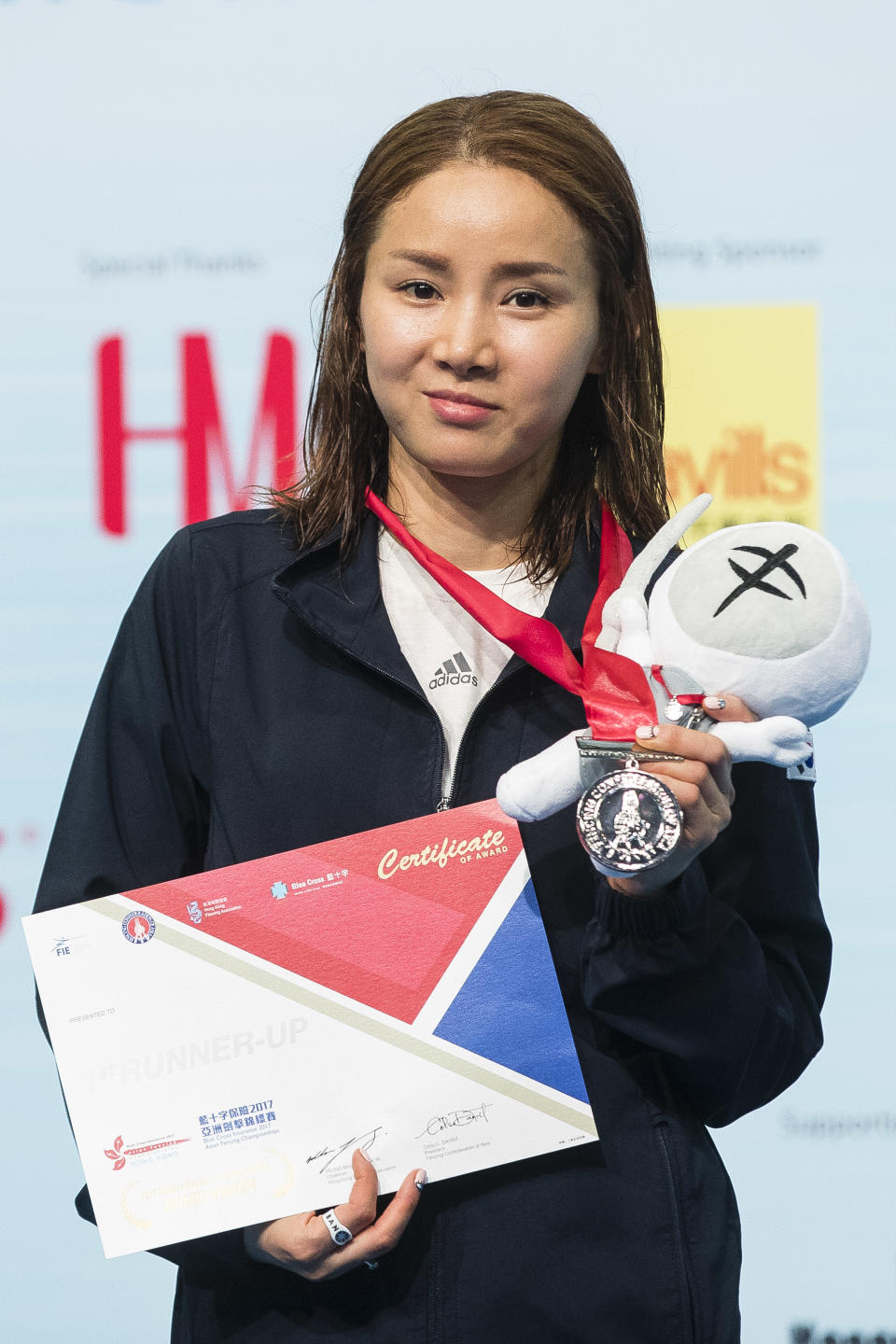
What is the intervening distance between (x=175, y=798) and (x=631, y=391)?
0.43 metres

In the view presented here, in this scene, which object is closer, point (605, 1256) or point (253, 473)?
point (605, 1256)

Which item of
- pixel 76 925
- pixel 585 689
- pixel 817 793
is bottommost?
pixel 817 793

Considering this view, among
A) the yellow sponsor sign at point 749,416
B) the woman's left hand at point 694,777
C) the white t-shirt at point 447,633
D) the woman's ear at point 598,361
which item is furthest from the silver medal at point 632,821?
the yellow sponsor sign at point 749,416

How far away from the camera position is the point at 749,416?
5.61ft

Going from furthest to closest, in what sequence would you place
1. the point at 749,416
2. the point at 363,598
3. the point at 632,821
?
the point at 749,416 → the point at 363,598 → the point at 632,821

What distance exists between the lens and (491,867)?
0.87 meters

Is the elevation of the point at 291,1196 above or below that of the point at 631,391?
below

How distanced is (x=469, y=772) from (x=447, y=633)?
11cm

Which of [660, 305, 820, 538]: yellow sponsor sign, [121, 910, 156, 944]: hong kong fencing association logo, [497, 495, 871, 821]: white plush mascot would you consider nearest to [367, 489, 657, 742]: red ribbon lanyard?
[497, 495, 871, 821]: white plush mascot

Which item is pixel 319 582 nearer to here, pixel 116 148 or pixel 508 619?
pixel 508 619

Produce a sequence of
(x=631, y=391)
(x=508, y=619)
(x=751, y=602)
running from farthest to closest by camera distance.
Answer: (x=631, y=391) < (x=508, y=619) < (x=751, y=602)

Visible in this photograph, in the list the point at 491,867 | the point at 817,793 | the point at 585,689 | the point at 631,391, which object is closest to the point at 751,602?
the point at 585,689

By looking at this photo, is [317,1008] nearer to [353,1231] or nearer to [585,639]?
[353,1231]
